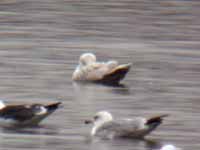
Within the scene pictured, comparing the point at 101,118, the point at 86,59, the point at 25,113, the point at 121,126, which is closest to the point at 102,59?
the point at 86,59

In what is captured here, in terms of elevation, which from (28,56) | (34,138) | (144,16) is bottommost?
(34,138)

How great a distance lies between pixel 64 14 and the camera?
1337 inches

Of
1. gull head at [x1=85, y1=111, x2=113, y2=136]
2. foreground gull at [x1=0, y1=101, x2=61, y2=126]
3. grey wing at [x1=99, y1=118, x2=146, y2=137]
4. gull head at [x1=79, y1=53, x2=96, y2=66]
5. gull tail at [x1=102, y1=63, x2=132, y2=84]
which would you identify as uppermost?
gull head at [x1=79, y1=53, x2=96, y2=66]

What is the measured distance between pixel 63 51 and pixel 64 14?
644 cm

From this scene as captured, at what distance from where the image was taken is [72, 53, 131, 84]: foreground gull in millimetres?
24703

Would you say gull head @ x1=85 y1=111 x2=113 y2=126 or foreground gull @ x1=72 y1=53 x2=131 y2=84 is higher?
foreground gull @ x1=72 y1=53 x2=131 y2=84

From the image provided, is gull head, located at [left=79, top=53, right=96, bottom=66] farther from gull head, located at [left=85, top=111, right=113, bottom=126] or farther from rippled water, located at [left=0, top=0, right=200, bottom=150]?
gull head, located at [left=85, top=111, right=113, bottom=126]

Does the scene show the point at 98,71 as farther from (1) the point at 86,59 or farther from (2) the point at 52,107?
(2) the point at 52,107

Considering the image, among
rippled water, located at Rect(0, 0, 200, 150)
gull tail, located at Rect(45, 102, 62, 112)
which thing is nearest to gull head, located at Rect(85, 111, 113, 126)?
rippled water, located at Rect(0, 0, 200, 150)

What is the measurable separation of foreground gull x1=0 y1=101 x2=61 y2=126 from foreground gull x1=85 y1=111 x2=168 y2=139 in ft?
2.26

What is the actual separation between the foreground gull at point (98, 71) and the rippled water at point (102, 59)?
0.23 meters

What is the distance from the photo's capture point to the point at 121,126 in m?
19.6

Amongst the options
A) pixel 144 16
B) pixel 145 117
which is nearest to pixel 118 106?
pixel 145 117

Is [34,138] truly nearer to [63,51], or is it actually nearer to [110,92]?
[110,92]
